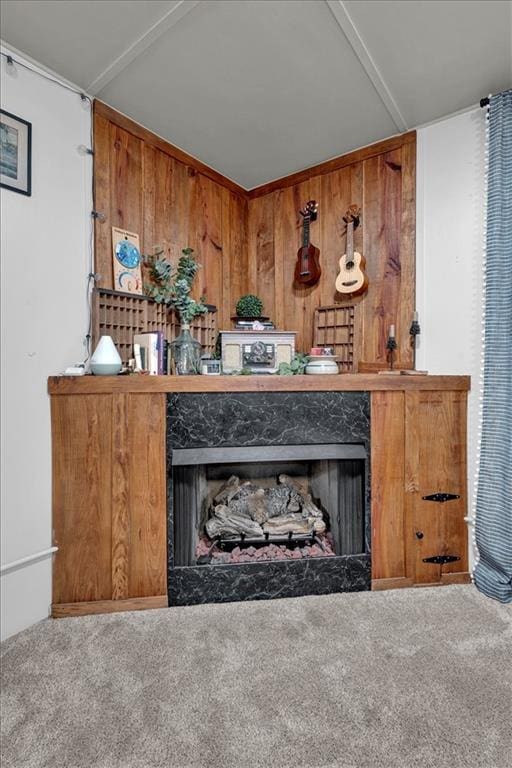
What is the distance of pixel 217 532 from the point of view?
6.28ft

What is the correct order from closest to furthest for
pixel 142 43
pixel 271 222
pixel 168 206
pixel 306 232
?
pixel 142 43 → pixel 168 206 → pixel 306 232 → pixel 271 222

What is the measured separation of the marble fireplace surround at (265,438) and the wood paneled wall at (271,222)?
68cm

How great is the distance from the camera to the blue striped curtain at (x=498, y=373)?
176 centimetres

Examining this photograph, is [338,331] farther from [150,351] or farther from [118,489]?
[118,489]

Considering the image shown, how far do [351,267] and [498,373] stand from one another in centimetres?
106

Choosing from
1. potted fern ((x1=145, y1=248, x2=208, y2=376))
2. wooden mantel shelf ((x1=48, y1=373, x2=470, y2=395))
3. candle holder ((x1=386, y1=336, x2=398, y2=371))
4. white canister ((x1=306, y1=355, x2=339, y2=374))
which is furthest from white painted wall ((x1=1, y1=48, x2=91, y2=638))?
candle holder ((x1=386, y1=336, x2=398, y2=371))

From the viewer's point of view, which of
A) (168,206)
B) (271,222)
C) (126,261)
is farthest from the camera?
(271,222)

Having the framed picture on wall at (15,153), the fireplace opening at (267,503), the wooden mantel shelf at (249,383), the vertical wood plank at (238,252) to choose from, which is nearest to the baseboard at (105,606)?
the fireplace opening at (267,503)

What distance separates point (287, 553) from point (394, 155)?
2.41 m

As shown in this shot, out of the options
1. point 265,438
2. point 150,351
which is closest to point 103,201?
point 150,351

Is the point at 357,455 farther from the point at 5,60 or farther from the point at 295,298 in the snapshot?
the point at 5,60

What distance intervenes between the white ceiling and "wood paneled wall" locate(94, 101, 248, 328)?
0.13 metres

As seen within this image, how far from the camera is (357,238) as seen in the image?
234 cm

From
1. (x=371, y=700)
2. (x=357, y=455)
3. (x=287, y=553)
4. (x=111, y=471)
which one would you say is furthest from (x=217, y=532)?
(x=371, y=700)
